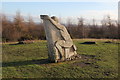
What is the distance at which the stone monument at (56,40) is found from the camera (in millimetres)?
10133

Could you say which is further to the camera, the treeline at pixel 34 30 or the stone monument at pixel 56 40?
the treeline at pixel 34 30

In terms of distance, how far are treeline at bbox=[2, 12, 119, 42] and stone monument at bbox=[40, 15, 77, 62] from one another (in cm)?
1580

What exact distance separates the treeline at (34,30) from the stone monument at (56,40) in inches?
622

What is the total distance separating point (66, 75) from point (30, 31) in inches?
859

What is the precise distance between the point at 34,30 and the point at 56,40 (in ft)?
63.1

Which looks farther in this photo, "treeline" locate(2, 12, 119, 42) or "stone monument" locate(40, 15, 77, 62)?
"treeline" locate(2, 12, 119, 42)

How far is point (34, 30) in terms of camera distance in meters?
29.0

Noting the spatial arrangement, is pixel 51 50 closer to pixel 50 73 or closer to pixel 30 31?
pixel 50 73

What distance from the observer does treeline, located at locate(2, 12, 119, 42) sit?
26562 millimetres

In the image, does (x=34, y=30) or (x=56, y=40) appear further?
(x=34, y=30)

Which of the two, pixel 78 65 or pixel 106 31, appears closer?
pixel 78 65

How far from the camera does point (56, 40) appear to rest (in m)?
10.4

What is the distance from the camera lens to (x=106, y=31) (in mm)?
31281

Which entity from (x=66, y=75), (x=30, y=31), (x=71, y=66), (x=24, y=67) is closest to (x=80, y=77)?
(x=66, y=75)
